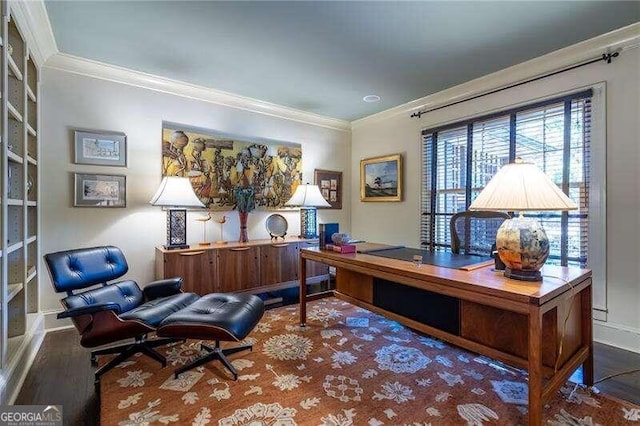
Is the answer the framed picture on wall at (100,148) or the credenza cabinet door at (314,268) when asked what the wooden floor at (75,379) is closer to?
the framed picture on wall at (100,148)

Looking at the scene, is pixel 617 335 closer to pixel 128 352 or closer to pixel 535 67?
pixel 535 67

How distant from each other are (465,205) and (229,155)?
2848 mm

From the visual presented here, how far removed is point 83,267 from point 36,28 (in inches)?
71.9

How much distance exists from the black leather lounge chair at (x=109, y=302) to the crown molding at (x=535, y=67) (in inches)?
135

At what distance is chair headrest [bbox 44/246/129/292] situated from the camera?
6.93 ft

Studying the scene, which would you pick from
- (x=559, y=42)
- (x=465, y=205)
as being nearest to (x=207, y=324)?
(x=465, y=205)

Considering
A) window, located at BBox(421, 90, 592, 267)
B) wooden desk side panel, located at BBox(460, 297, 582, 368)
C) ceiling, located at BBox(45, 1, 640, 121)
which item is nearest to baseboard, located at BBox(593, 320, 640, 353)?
window, located at BBox(421, 90, 592, 267)

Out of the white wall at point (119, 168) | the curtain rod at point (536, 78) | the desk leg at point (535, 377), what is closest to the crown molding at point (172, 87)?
the white wall at point (119, 168)

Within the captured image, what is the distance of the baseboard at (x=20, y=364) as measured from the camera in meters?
1.73

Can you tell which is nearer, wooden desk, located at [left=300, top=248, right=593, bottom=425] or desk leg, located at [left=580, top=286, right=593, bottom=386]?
wooden desk, located at [left=300, top=248, right=593, bottom=425]

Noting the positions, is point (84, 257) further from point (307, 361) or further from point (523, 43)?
point (523, 43)

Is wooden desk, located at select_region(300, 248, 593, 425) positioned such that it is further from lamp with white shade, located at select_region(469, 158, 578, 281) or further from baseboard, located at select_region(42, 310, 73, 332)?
baseboard, located at select_region(42, 310, 73, 332)

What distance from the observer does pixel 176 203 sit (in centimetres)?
298

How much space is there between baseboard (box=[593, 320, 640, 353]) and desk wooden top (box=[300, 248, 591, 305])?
1190 millimetres
